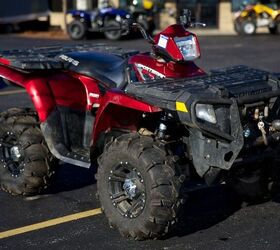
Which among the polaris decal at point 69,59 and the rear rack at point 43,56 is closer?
the rear rack at point 43,56

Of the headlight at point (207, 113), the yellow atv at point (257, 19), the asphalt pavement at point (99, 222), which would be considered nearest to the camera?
the headlight at point (207, 113)

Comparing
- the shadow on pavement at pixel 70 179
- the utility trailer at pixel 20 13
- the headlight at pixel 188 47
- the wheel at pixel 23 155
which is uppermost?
the headlight at pixel 188 47

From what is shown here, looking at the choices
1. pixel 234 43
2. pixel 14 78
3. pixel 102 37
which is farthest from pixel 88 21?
pixel 14 78

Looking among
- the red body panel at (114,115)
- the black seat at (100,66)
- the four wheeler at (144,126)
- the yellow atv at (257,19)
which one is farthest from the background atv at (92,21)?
the red body panel at (114,115)

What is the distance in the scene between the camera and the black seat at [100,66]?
5.78 m

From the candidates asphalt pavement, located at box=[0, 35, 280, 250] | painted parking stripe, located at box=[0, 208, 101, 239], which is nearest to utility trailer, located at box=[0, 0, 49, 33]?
asphalt pavement, located at box=[0, 35, 280, 250]

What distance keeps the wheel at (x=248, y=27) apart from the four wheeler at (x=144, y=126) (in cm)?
2058

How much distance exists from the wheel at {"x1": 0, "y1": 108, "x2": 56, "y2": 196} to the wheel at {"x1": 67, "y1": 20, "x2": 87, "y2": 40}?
19623mm

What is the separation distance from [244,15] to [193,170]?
2199cm

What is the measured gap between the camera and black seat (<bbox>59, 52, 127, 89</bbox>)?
5781 mm

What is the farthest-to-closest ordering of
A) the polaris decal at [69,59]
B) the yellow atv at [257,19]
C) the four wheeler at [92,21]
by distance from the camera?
the yellow atv at [257,19], the four wheeler at [92,21], the polaris decal at [69,59]

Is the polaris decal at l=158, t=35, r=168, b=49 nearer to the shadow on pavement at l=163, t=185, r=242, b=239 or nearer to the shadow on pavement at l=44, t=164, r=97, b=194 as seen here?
the shadow on pavement at l=163, t=185, r=242, b=239

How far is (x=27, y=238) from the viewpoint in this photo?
5.24m

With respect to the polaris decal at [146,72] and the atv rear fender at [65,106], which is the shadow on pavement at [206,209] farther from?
the polaris decal at [146,72]
